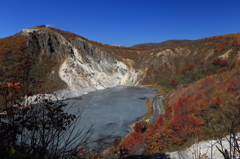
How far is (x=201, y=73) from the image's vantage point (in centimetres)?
4797

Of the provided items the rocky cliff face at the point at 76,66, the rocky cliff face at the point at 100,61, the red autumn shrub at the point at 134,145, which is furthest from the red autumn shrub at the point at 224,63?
the red autumn shrub at the point at 134,145

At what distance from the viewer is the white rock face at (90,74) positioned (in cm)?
4459

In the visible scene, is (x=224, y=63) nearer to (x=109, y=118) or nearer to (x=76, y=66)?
(x=109, y=118)

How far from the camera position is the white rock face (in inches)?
1756

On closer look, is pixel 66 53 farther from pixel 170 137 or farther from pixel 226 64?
pixel 226 64

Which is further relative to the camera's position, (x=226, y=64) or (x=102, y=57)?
(x=102, y=57)

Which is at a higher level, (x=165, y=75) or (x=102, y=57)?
(x=102, y=57)

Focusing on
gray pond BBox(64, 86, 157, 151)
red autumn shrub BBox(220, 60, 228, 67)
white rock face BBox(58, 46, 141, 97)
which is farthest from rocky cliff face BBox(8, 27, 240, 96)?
gray pond BBox(64, 86, 157, 151)

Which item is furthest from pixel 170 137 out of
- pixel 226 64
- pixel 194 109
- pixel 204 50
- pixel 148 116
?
pixel 204 50

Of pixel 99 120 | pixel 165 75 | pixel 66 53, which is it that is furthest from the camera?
pixel 165 75

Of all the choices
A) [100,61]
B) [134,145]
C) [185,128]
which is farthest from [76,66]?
[185,128]

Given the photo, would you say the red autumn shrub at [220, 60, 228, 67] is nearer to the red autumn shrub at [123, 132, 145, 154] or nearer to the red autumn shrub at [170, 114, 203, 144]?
the red autumn shrub at [170, 114, 203, 144]

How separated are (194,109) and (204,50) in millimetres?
57616

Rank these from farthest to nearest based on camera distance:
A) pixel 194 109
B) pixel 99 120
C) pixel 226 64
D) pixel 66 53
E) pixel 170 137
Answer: pixel 66 53
pixel 226 64
pixel 99 120
pixel 194 109
pixel 170 137
